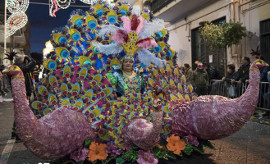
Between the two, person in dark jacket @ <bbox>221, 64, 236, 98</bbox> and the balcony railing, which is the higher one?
the balcony railing

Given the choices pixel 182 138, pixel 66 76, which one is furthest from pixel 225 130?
pixel 66 76

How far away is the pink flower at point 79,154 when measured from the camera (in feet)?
9.84

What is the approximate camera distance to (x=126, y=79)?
3.76 meters

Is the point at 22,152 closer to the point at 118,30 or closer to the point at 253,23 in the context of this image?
the point at 118,30

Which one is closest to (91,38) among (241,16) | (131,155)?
(131,155)

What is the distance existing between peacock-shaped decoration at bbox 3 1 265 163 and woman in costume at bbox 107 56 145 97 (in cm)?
4

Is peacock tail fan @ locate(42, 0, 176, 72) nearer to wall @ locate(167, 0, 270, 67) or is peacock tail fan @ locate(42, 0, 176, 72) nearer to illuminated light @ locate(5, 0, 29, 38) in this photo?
wall @ locate(167, 0, 270, 67)

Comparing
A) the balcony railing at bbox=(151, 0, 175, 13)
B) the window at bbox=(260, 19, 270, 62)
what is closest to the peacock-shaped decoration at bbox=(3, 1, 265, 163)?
the window at bbox=(260, 19, 270, 62)

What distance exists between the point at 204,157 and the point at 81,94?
195 centimetres

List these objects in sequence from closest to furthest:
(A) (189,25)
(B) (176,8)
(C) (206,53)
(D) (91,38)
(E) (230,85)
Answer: (D) (91,38) < (E) (230,85) < (C) (206,53) < (B) (176,8) < (A) (189,25)

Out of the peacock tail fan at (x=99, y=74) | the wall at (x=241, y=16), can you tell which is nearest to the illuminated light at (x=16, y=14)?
the wall at (x=241, y=16)

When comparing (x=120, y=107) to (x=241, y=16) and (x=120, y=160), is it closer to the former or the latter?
(x=120, y=160)

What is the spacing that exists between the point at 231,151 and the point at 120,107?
83.3 inches

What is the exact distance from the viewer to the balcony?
13.1 metres
